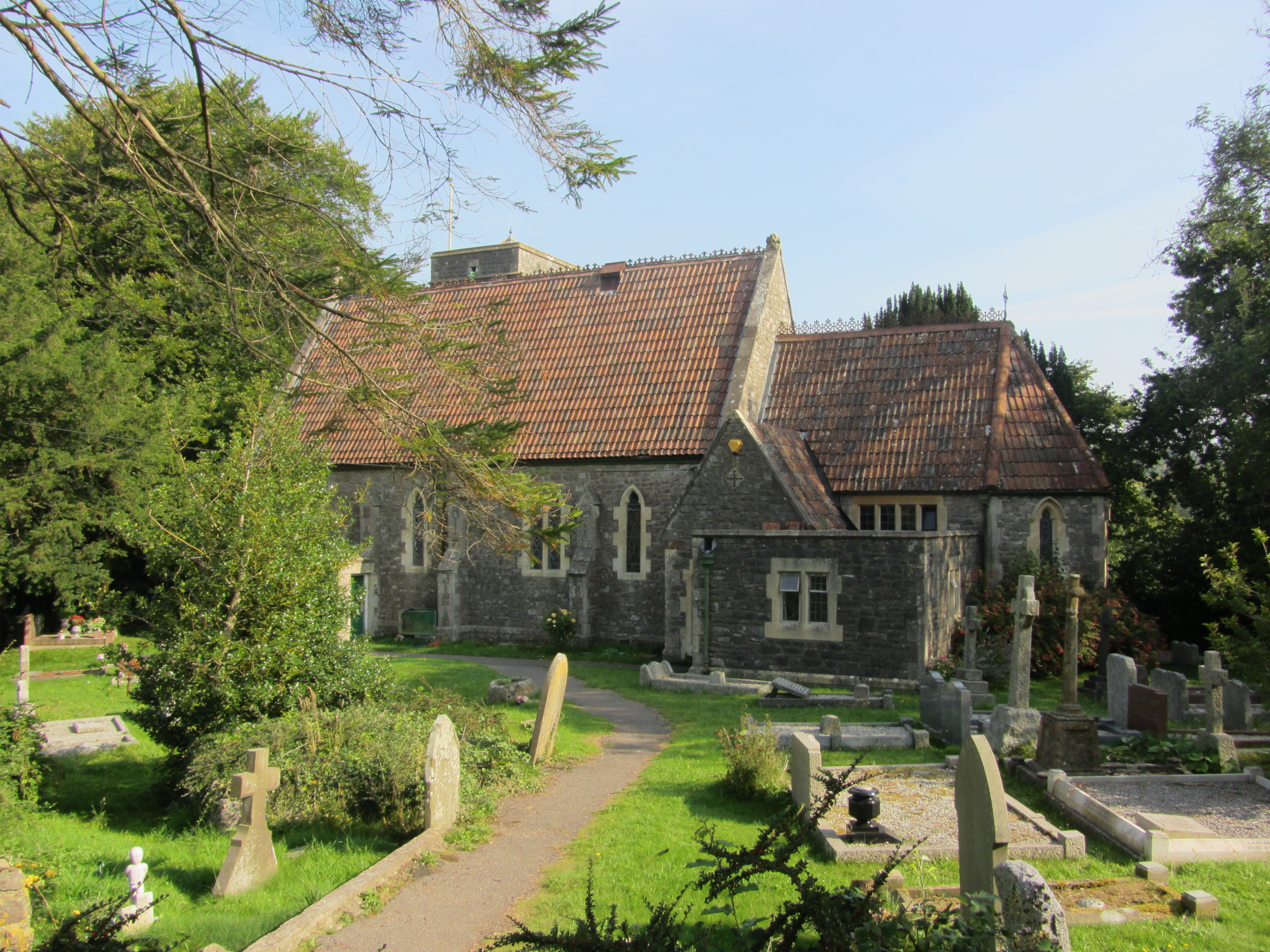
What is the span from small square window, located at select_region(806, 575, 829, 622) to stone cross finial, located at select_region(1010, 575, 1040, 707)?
185 inches

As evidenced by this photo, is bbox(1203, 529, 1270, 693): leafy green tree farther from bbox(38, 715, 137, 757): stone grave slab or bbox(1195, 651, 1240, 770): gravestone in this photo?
bbox(38, 715, 137, 757): stone grave slab

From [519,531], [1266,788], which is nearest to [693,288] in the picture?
[519,531]

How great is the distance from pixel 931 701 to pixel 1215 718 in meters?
3.49

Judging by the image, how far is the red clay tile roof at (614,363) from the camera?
22.3m

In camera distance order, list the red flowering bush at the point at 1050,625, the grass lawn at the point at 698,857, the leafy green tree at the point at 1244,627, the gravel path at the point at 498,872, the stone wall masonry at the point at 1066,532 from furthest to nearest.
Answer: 1. the stone wall masonry at the point at 1066,532
2. the red flowering bush at the point at 1050,625
3. the leafy green tree at the point at 1244,627
4. the gravel path at the point at 498,872
5. the grass lawn at the point at 698,857

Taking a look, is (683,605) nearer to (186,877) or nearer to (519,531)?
(519,531)

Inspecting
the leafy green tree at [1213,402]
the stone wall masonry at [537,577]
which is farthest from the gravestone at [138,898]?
the leafy green tree at [1213,402]

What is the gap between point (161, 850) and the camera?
8609mm

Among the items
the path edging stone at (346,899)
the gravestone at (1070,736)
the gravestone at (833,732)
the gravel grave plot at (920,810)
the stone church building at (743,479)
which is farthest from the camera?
the stone church building at (743,479)

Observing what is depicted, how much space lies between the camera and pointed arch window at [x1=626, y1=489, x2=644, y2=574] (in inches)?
878

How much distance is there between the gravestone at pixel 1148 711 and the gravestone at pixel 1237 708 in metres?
1.17

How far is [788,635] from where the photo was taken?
1717 cm

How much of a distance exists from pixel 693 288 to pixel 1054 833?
1864cm

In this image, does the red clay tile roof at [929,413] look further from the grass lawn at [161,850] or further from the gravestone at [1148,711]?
the grass lawn at [161,850]
